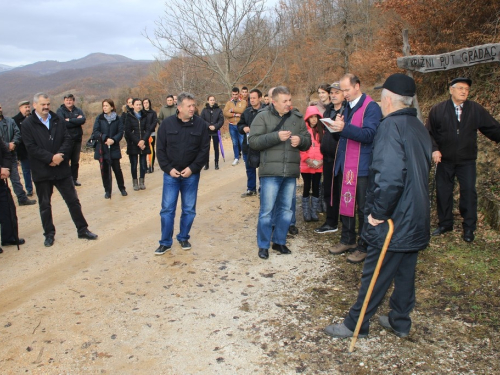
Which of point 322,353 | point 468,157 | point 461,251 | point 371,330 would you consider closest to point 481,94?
point 468,157

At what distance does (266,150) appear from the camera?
5.01 m

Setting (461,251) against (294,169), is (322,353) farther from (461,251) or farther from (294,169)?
(461,251)

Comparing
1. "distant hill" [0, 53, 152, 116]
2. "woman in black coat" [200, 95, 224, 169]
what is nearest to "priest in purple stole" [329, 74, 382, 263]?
"woman in black coat" [200, 95, 224, 169]

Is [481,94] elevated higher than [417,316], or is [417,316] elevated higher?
[481,94]

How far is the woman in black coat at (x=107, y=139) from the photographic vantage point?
8.23 m

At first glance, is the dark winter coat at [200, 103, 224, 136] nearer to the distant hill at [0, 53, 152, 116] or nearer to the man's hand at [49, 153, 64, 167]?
the man's hand at [49, 153, 64, 167]

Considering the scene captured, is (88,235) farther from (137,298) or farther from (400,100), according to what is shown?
(400,100)

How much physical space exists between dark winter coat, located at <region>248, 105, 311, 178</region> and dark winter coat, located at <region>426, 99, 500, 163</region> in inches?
76.6

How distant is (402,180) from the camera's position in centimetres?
297

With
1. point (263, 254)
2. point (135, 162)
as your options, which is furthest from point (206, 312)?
point (135, 162)

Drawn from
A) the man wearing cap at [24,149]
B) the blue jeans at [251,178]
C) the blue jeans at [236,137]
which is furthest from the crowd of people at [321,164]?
the blue jeans at [236,137]

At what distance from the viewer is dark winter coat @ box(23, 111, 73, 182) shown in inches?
→ 222

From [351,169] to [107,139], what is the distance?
5.52m

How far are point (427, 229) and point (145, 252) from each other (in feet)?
12.4
